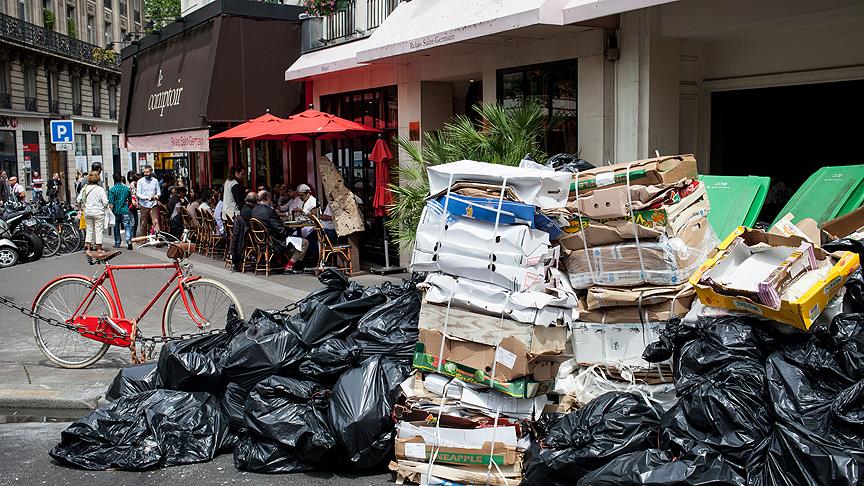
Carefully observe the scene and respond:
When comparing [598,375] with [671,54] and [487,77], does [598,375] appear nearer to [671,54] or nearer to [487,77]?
[671,54]

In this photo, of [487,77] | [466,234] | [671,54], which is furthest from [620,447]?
[487,77]

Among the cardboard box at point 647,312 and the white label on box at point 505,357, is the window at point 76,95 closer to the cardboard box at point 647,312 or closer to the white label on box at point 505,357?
the cardboard box at point 647,312

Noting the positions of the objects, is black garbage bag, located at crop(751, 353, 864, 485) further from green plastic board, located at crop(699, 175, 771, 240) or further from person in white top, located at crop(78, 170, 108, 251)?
person in white top, located at crop(78, 170, 108, 251)

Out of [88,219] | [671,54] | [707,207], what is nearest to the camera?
[707,207]

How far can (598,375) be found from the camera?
17.5 feet

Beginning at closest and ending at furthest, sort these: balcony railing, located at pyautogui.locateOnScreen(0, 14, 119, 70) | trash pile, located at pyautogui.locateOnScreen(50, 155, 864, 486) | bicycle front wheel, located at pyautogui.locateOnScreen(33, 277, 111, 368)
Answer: trash pile, located at pyautogui.locateOnScreen(50, 155, 864, 486) < bicycle front wheel, located at pyautogui.locateOnScreen(33, 277, 111, 368) < balcony railing, located at pyautogui.locateOnScreen(0, 14, 119, 70)

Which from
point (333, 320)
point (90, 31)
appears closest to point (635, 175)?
point (333, 320)

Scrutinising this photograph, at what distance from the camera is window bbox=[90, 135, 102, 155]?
52.7 m

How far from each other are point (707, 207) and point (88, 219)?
1345 centimetres

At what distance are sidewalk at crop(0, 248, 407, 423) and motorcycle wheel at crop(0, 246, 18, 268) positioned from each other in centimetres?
22

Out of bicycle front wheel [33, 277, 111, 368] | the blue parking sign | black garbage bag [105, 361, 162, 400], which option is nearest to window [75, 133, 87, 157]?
the blue parking sign

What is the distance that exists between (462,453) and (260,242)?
8897mm

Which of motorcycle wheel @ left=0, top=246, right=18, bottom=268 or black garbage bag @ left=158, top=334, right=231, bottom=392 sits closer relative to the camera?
black garbage bag @ left=158, top=334, right=231, bottom=392

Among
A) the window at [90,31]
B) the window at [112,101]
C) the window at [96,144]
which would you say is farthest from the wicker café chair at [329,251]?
the window at [112,101]
